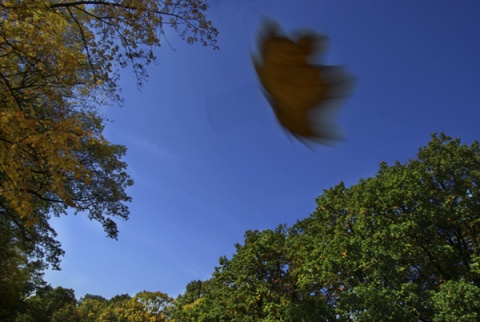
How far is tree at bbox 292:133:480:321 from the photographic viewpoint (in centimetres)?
1495

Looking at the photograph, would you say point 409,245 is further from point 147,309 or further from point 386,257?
point 147,309

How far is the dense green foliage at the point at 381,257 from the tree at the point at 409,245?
5 cm

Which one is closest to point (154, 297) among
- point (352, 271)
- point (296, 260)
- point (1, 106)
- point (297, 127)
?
point (296, 260)

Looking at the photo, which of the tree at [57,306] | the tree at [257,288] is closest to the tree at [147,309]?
the tree at [57,306]

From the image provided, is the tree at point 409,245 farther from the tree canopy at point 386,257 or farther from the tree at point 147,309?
the tree at point 147,309

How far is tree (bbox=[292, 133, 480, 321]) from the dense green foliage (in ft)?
0.18

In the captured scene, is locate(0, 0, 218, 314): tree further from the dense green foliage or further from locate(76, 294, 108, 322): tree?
locate(76, 294, 108, 322): tree

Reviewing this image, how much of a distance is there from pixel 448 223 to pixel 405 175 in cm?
336

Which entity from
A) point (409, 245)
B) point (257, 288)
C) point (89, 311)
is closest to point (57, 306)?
point (89, 311)

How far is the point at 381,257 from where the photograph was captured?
1592cm

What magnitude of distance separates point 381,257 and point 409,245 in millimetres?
1753

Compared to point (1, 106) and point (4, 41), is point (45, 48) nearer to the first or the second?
point (4, 41)

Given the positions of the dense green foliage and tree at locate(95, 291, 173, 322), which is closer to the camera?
the dense green foliage

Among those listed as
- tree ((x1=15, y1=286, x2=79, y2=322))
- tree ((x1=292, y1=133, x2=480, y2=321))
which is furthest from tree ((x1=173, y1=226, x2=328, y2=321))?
tree ((x1=15, y1=286, x2=79, y2=322))
